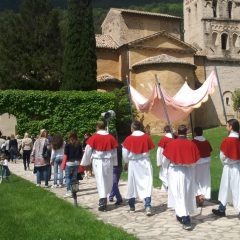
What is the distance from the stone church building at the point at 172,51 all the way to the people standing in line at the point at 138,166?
2593cm

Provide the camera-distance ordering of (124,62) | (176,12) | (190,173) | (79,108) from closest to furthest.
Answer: (190,173)
(79,108)
(124,62)
(176,12)

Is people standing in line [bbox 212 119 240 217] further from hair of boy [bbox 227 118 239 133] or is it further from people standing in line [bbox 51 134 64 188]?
people standing in line [bbox 51 134 64 188]

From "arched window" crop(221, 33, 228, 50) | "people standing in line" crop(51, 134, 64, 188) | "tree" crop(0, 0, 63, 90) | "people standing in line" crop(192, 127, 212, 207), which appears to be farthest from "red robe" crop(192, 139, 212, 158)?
"arched window" crop(221, 33, 228, 50)

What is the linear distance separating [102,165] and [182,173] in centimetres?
218

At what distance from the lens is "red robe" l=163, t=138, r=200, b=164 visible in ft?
25.6

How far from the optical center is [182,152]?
310 inches

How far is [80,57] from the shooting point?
30781 millimetres

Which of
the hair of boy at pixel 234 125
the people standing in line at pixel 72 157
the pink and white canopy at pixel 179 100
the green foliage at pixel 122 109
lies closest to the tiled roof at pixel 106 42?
the green foliage at pixel 122 109

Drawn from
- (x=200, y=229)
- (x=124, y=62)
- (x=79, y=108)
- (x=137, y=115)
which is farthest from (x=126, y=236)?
(x=124, y=62)

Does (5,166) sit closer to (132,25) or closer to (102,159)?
(102,159)

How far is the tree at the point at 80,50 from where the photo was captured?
30.6 m

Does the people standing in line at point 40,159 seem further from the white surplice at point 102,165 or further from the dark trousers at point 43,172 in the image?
the white surplice at point 102,165

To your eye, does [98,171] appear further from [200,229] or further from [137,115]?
[137,115]

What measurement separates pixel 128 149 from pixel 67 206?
6.67ft
